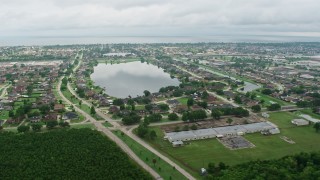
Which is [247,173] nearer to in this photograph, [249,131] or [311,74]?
[249,131]

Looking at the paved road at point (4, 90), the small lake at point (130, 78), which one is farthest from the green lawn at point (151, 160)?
the paved road at point (4, 90)

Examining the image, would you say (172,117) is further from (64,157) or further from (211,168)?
(64,157)

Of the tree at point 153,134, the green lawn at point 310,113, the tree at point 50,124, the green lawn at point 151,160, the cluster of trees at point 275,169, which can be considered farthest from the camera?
the green lawn at point 310,113

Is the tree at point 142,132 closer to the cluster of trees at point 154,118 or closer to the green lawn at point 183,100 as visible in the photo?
the cluster of trees at point 154,118

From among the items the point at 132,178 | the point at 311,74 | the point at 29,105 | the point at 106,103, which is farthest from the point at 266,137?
the point at 311,74

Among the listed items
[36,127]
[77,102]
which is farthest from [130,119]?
[77,102]
